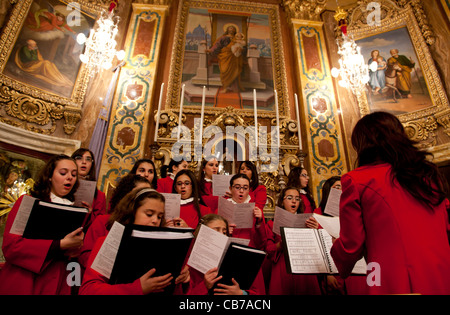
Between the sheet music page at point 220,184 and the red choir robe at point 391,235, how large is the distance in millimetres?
1693

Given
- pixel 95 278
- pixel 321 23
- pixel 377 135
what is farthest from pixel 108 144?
pixel 321 23

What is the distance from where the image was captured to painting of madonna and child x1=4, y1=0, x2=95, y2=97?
4758mm

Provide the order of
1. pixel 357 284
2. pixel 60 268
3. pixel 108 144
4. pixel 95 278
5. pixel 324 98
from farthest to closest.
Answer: pixel 324 98, pixel 108 144, pixel 357 284, pixel 60 268, pixel 95 278

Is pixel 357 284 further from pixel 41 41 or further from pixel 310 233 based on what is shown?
pixel 41 41

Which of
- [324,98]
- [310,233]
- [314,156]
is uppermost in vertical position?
[324,98]

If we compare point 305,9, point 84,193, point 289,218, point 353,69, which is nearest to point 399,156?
point 289,218

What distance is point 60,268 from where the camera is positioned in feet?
5.66

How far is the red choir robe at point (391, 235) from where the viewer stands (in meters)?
1.05

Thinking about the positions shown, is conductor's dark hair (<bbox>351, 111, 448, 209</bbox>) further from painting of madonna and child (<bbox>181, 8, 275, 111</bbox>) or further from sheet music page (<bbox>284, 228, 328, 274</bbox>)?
painting of madonna and child (<bbox>181, 8, 275, 111</bbox>)

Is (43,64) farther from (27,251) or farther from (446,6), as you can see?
(446,6)

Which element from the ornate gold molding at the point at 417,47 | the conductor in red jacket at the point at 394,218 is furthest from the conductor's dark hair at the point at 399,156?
the ornate gold molding at the point at 417,47

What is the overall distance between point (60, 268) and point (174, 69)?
5.02 meters

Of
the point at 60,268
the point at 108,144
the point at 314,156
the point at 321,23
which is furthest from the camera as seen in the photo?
the point at 321,23

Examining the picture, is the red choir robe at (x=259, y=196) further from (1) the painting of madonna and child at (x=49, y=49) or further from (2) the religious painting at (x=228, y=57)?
(1) the painting of madonna and child at (x=49, y=49)
